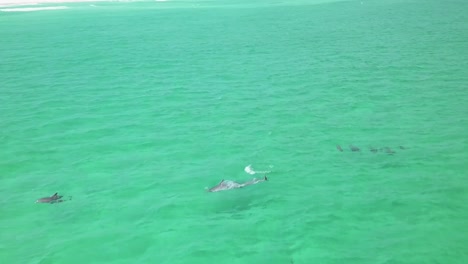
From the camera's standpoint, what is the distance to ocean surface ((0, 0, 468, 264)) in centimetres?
2206

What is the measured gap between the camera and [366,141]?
31547 millimetres

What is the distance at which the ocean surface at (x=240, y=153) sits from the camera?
2206cm

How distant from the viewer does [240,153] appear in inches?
1220

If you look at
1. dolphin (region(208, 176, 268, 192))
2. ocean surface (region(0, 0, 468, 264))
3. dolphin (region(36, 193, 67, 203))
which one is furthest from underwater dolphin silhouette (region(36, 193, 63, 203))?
dolphin (region(208, 176, 268, 192))

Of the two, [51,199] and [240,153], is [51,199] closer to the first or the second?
[51,199]

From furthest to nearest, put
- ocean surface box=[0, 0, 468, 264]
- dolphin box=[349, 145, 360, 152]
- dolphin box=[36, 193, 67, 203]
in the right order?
dolphin box=[349, 145, 360, 152]
dolphin box=[36, 193, 67, 203]
ocean surface box=[0, 0, 468, 264]

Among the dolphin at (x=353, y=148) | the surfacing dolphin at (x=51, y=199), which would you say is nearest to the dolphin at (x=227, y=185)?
the dolphin at (x=353, y=148)

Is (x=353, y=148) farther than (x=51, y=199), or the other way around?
(x=353, y=148)

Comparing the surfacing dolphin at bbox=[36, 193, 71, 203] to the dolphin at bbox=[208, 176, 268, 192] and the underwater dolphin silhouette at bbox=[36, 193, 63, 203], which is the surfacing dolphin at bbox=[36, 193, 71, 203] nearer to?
the underwater dolphin silhouette at bbox=[36, 193, 63, 203]

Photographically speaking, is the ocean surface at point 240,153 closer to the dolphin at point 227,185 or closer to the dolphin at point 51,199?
the dolphin at point 51,199

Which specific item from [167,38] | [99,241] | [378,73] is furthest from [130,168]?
[167,38]

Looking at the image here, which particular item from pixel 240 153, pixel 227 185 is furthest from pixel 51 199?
pixel 240 153

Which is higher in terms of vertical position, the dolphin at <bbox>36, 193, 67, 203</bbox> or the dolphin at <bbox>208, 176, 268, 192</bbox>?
the dolphin at <bbox>36, 193, 67, 203</bbox>

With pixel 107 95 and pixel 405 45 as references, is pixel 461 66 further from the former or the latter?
pixel 107 95
